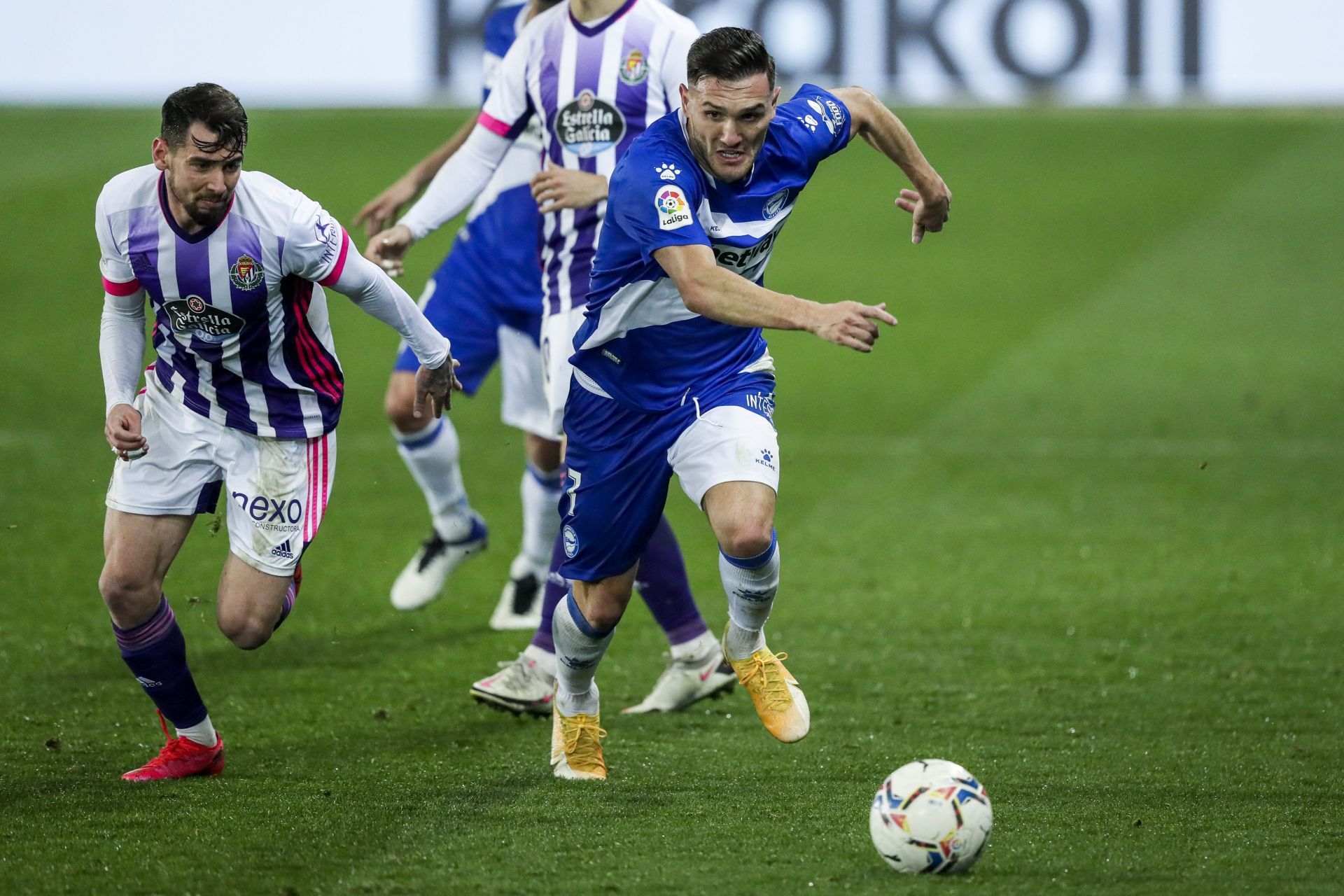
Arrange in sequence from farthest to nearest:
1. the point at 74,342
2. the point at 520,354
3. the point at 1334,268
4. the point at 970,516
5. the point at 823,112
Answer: the point at 1334,268 < the point at 74,342 < the point at 970,516 < the point at 520,354 < the point at 823,112

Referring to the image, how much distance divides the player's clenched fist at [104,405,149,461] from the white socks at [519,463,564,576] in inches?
90.0

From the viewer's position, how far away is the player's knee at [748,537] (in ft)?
14.5

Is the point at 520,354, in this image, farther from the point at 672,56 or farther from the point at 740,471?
the point at 740,471

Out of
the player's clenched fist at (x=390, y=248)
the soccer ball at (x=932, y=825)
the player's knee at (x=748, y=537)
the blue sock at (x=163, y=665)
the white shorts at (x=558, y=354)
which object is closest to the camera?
the soccer ball at (x=932, y=825)

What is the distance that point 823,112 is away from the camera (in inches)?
191

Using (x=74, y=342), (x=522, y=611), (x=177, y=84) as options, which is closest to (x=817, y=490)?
(x=522, y=611)

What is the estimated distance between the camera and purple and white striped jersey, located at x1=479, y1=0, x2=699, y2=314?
5.65 meters

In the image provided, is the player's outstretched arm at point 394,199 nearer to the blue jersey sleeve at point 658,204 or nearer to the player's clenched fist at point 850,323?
the blue jersey sleeve at point 658,204

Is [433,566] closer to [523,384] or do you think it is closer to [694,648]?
[523,384]

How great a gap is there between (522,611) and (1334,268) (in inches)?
458

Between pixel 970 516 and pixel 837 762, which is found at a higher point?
pixel 837 762

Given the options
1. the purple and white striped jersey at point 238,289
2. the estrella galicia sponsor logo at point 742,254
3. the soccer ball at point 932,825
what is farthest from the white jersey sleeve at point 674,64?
the soccer ball at point 932,825

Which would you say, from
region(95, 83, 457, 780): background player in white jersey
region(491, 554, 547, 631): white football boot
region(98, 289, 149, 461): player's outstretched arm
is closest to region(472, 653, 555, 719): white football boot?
region(95, 83, 457, 780): background player in white jersey

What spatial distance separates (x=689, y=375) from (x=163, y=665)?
1.63m
